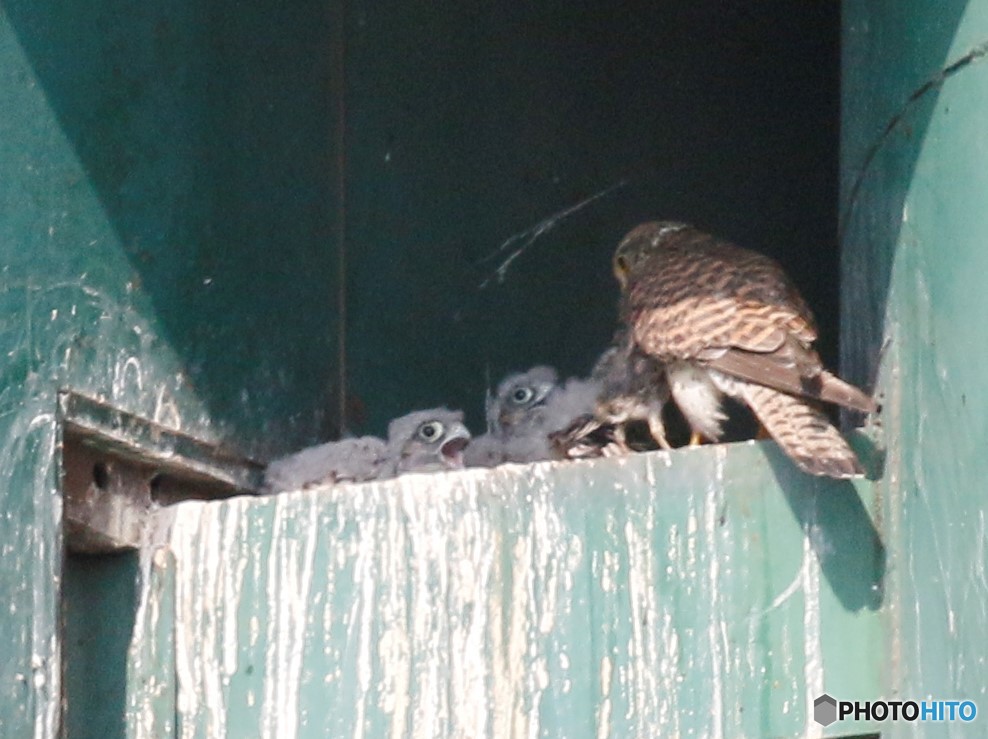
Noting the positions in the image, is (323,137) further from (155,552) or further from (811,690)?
(811,690)

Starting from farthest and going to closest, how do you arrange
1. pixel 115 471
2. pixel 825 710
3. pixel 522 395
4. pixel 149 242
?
1. pixel 522 395
2. pixel 149 242
3. pixel 115 471
4. pixel 825 710

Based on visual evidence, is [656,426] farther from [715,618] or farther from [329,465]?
[715,618]

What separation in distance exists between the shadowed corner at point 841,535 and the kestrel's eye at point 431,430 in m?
1.41

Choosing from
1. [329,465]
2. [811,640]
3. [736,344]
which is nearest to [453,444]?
[329,465]

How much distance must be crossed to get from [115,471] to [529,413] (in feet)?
4.59

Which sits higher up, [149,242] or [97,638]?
[149,242]

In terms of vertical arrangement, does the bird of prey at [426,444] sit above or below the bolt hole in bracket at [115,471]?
above

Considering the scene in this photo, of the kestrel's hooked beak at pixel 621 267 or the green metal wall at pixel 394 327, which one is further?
the kestrel's hooked beak at pixel 621 267

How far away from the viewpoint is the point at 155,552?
4113 millimetres

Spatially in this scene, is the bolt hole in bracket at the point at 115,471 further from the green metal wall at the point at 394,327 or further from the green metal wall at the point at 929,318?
the green metal wall at the point at 929,318

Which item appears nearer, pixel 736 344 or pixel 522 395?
pixel 736 344

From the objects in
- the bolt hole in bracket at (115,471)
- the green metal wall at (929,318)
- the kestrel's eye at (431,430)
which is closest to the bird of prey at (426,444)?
Result: the kestrel's eye at (431,430)

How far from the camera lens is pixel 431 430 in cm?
503

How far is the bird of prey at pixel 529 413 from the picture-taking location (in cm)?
512
